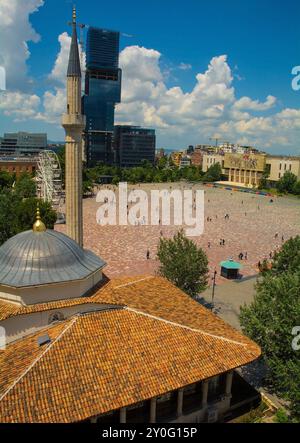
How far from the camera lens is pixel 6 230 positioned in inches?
1364

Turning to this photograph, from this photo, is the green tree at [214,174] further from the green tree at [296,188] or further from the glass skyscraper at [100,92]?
the glass skyscraper at [100,92]

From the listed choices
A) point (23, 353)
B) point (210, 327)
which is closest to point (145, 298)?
point (210, 327)

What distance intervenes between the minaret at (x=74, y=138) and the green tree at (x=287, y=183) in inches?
3754

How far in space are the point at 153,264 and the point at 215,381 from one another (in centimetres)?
2221

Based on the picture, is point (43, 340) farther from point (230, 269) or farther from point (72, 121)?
point (230, 269)

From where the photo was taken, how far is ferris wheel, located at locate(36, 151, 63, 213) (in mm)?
58250

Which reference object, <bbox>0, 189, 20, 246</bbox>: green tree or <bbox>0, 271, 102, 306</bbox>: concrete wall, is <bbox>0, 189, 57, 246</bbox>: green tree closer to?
<bbox>0, 189, 20, 246</bbox>: green tree

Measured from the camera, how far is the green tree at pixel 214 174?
135m

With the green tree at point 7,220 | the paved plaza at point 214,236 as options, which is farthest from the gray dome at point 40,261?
the green tree at point 7,220

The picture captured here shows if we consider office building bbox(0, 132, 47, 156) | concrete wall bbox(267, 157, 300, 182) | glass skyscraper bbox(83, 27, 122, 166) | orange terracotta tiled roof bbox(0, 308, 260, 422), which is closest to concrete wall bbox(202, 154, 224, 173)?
concrete wall bbox(267, 157, 300, 182)

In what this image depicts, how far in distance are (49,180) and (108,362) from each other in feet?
163
